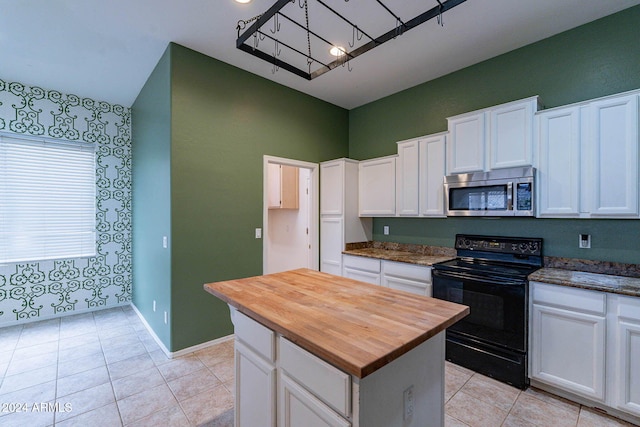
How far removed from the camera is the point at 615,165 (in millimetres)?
2102

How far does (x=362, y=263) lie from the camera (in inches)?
139

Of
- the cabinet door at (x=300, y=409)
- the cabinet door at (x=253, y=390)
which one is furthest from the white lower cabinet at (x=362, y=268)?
the cabinet door at (x=300, y=409)

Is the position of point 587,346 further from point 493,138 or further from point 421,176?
point 421,176

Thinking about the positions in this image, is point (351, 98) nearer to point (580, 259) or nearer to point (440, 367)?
point (580, 259)

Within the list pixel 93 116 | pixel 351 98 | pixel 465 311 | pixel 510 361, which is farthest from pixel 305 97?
pixel 510 361

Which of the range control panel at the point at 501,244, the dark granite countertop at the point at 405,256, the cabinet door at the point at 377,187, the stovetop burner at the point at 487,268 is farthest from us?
the cabinet door at the point at 377,187

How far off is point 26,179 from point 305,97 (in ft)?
12.7

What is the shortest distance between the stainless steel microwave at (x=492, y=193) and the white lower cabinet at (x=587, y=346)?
2.40ft

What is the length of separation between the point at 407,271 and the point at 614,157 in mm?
1892

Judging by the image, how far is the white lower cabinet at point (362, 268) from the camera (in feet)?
11.0

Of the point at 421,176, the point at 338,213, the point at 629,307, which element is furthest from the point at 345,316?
the point at 338,213

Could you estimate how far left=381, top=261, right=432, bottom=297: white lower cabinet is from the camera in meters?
2.88

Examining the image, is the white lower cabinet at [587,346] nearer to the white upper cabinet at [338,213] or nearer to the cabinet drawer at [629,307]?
the cabinet drawer at [629,307]

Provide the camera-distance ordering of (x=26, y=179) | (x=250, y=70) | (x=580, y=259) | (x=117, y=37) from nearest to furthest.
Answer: (x=580, y=259)
(x=117, y=37)
(x=250, y=70)
(x=26, y=179)
